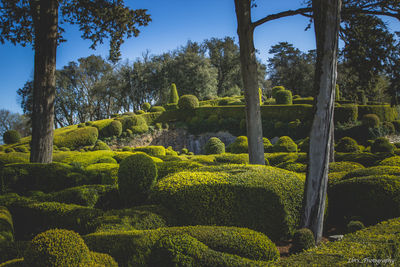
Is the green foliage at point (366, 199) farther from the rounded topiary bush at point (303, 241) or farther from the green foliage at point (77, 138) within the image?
the green foliage at point (77, 138)

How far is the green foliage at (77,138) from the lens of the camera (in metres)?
19.8

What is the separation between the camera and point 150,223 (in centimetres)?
398

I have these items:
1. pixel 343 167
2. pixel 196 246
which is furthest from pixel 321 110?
pixel 343 167

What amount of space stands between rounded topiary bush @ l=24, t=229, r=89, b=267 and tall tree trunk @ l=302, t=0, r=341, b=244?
10.7 feet

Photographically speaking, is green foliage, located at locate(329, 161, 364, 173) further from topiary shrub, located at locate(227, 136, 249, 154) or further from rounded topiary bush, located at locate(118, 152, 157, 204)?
topiary shrub, located at locate(227, 136, 249, 154)

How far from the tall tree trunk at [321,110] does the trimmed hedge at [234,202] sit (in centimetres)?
85

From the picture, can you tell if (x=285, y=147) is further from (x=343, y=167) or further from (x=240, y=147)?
(x=343, y=167)

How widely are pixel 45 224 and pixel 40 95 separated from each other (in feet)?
14.6

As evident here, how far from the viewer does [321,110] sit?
3898 millimetres

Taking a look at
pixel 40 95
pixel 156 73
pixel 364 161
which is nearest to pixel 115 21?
pixel 40 95

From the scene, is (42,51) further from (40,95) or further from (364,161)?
(364,161)

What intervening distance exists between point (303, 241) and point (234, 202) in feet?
4.52

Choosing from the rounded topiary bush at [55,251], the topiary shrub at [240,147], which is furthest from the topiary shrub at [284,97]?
the rounded topiary bush at [55,251]

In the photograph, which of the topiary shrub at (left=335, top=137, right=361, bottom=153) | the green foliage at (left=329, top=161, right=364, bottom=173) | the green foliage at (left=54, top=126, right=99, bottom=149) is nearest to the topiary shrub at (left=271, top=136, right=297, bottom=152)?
the topiary shrub at (left=335, top=137, right=361, bottom=153)
